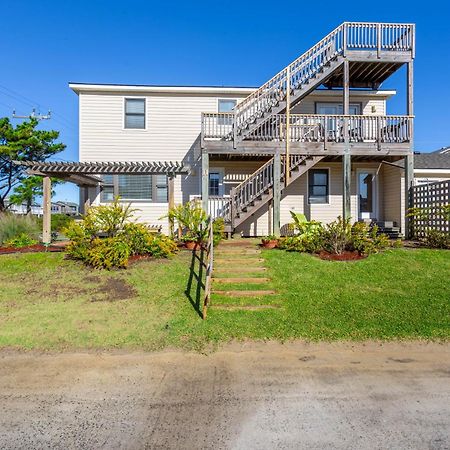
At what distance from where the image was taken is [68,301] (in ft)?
21.3

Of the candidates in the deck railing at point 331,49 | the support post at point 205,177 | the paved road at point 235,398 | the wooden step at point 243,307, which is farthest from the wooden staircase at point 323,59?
the paved road at point 235,398

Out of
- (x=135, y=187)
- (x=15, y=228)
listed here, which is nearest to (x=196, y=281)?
(x=15, y=228)

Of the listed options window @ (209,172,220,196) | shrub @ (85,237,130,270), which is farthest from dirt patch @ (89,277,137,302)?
window @ (209,172,220,196)

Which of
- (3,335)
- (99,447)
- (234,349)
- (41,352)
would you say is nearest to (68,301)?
(3,335)

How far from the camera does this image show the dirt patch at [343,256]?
8.66m

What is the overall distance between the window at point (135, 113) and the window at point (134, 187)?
7.33 feet

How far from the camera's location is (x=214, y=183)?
1422 cm

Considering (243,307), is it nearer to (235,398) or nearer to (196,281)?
(196,281)

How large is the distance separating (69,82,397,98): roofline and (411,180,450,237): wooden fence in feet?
16.7

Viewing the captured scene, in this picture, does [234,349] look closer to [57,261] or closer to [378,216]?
[57,261]

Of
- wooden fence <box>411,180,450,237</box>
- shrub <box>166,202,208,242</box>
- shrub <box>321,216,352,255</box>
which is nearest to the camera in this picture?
shrub <box>321,216,352,255</box>

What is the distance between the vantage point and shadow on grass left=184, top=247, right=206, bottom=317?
20.9 feet

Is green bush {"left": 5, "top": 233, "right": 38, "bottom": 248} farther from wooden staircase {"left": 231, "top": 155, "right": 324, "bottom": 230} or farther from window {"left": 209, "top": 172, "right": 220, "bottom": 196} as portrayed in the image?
window {"left": 209, "top": 172, "right": 220, "bottom": 196}

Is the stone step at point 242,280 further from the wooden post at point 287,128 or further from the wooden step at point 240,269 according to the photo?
the wooden post at point 287,128
